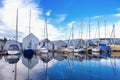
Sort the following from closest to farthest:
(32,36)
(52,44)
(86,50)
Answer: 1. (86,50)
2. (32,36)
3. (52,44)

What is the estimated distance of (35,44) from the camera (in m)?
79.5

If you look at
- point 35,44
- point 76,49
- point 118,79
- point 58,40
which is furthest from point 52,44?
point 118,79

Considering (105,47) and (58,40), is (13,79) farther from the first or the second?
(58,40)

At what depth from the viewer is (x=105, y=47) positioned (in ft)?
262

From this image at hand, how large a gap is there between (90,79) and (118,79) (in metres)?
2.57

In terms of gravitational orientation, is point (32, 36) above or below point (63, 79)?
above

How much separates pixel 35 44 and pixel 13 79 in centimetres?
6069

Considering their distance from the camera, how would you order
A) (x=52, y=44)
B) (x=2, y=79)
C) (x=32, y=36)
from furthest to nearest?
(x=52, y=44) < (x=32, y=36) < (x=2, y=79)

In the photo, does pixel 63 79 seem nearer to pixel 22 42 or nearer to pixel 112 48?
pixel 22 42

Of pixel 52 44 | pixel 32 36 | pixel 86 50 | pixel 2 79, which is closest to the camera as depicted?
pixel 2 79

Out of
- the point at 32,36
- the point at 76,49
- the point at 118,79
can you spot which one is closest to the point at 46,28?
the point at 32,36

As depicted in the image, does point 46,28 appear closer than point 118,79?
No

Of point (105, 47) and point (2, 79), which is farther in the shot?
point (105, 47)

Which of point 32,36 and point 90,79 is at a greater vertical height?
point 32,36
